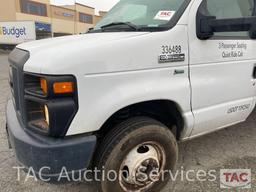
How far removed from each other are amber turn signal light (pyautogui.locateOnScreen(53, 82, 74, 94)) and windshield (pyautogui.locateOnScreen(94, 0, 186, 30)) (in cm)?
98

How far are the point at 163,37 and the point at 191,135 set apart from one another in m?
1.14

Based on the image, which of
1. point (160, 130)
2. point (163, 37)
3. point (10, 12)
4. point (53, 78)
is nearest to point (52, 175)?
point (53, 78)

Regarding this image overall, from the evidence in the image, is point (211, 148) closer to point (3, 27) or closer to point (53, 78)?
point (53, 78)

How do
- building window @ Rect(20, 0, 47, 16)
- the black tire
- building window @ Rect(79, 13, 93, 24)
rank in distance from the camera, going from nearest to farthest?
1. the black tire
2. building window @ Rect(20, 0, 47, 16)
3. building window @ Rect(79, 13, 93, 24)

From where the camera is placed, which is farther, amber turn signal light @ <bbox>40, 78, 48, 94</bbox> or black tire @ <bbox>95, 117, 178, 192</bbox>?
black tire @ <bbox>95, 117, 178, 192</bbox>

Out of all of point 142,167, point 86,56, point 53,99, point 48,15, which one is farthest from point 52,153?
point 48,15

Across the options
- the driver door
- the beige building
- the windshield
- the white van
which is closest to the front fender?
the white van

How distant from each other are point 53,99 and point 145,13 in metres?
1.48

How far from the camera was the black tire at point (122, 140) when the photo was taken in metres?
2.32

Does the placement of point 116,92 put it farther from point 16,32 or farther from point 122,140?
point 16,32

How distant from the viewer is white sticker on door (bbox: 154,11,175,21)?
2.60 m

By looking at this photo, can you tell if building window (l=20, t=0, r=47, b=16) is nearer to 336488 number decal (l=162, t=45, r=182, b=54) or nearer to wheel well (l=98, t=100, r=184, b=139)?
wheel well (l=98, t=100, r=184, b=139)

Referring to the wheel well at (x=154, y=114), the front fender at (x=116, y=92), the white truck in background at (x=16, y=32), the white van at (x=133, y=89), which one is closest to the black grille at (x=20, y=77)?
the white van at (x=133, y=89)

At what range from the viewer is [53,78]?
1.96m
